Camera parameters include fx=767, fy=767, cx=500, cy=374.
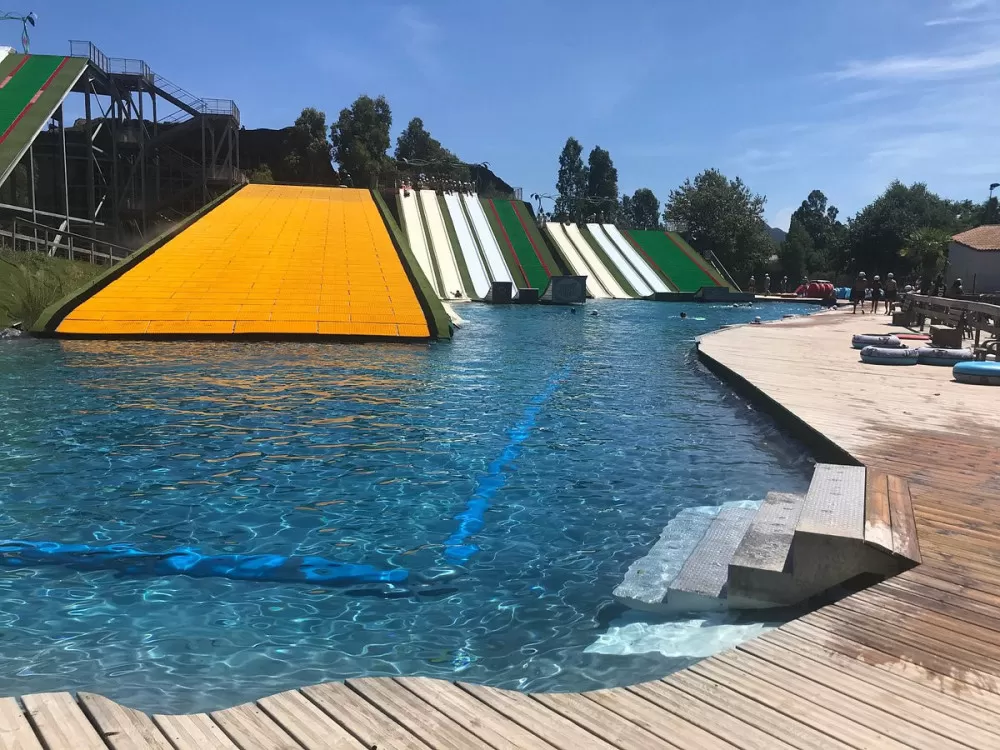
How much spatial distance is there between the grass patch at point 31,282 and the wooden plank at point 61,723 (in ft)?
41.1

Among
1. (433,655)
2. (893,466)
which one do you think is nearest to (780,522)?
(893,466)

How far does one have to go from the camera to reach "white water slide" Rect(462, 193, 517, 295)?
1136 inches

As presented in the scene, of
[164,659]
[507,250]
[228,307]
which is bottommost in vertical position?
[164,659]

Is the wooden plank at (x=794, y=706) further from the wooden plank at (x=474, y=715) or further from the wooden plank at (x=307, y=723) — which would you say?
the wooden plank at (x=307, y=723)

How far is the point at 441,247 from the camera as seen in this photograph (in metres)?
30.0

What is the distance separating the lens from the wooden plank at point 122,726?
1.92m

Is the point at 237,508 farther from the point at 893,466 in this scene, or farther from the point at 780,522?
the point at 893,466

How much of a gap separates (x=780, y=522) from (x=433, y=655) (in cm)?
184

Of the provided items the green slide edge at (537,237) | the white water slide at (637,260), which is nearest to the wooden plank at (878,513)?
the green slide edge at (537,237)

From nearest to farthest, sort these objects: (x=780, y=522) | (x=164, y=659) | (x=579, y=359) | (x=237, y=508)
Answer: (x=164, y=659), (x=780, y=522), (x=237, y=508), (x=579, y=359)

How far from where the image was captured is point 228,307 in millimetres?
13125

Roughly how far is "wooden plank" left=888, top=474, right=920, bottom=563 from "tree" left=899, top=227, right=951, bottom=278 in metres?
34.8

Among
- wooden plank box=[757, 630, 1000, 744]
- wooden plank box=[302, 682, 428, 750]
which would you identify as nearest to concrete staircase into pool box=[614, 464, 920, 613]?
wooden plank box=[757, 630, 1000, 744]

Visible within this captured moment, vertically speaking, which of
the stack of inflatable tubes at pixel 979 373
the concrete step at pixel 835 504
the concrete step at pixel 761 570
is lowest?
the concrete step at pixel 761 570
